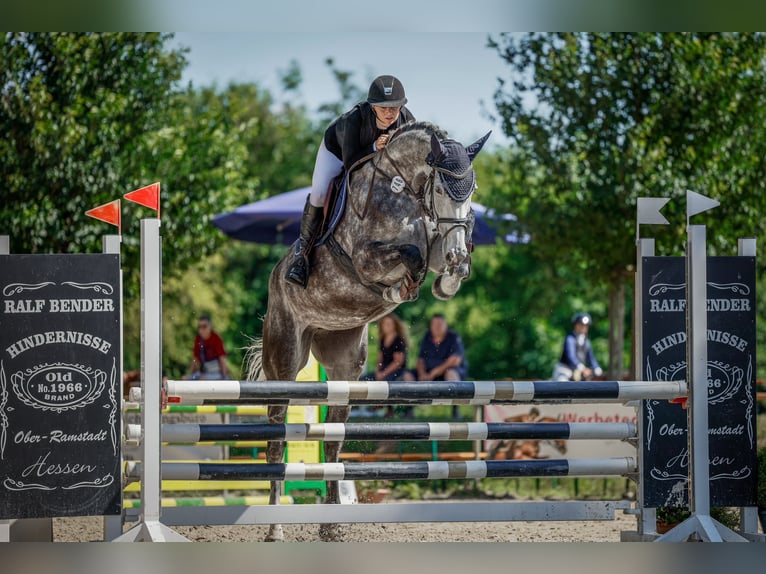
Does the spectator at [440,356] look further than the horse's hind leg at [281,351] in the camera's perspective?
Yes

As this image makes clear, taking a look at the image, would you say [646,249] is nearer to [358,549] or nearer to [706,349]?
[706,349]

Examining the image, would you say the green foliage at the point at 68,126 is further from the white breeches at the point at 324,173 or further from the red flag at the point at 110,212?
the red flag at the point at 110,212

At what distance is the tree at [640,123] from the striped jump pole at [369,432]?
194 inches

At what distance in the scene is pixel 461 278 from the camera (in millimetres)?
4449

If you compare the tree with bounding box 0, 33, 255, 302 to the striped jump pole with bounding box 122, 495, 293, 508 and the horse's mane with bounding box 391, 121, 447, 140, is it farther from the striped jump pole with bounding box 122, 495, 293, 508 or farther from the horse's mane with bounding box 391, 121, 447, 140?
the horse's mane with bounding box 391, 121, 447, 140

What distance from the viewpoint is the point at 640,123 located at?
9320 millimetres

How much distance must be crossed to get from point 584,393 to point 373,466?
94 centimetres

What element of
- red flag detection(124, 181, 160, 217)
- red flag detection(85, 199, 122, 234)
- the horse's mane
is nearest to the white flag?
the horse's mane

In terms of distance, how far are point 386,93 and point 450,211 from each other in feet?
2.10

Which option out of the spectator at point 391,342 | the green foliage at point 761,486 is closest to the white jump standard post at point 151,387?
the green foliage at point 761,486

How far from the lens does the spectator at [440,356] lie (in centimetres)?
917

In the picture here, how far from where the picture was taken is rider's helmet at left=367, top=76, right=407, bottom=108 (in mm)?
4754

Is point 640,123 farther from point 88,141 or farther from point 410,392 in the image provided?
point 410,392

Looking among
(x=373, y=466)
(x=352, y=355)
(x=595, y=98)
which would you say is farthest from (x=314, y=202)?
(x=595, y=98)
